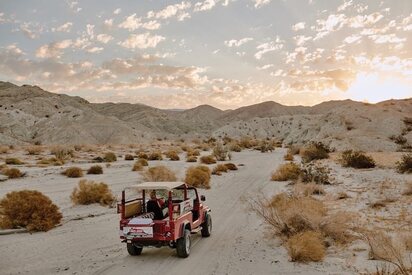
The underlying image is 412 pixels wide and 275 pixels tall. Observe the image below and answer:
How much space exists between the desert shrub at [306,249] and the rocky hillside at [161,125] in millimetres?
33834

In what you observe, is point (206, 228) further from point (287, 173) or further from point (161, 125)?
point (161, 125)

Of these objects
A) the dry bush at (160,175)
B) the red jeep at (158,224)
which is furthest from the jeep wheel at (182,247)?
the dry bush at (160,175)

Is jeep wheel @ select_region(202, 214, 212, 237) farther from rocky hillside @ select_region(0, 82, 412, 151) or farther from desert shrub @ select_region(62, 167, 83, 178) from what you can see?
rocky hillside @ select_region(0, 82, 412, 151)

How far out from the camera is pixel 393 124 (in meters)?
46.5

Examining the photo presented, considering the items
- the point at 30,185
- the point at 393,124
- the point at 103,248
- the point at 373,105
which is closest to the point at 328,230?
the point at 103,248

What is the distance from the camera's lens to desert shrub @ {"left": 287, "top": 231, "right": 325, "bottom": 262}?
9211mm

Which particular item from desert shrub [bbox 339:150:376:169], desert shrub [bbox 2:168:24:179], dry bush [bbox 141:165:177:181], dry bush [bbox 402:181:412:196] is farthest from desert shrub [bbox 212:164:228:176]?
dry bush [bbox 402:181:412:196]

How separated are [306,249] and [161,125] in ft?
453

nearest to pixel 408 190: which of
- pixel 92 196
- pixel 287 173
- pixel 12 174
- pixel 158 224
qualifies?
pixel 287 173

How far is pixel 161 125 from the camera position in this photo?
14588 cm

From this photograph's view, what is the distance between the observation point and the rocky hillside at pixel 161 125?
45438 mm

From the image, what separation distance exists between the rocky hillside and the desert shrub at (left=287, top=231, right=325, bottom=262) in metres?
33.8

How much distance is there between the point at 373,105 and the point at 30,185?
4657 centimetres

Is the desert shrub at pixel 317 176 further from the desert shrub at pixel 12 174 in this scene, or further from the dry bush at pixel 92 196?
the desert shrub at pixel 12 174
